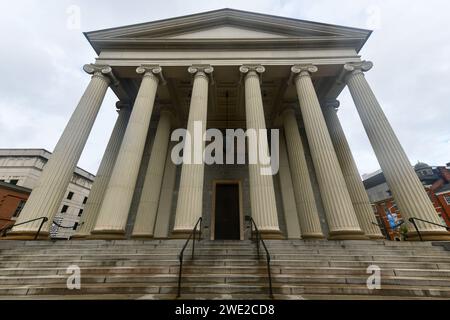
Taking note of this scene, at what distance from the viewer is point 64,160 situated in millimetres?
7855

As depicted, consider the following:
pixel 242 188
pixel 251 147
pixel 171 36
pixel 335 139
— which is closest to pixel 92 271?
pixel 251 147

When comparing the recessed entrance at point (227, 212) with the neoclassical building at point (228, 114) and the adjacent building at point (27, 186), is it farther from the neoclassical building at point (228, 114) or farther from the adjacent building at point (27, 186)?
the adjacent building at point (27, 186)

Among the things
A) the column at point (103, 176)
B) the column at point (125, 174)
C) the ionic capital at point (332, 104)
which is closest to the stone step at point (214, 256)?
the column at point (125, 174)

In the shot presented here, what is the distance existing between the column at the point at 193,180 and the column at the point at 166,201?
4.57 m

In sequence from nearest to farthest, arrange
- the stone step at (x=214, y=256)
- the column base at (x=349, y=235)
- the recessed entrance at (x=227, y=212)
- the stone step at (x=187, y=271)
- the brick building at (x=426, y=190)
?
the stone step at (x=187, y=271)
the stone step at (x=214, y=256)
the column base at (x=349, y=235)
the recessed entrance at (x=227, y=212)
the brick building at (x=426, y=190)

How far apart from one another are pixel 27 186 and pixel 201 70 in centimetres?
3102

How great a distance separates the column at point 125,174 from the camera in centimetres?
686

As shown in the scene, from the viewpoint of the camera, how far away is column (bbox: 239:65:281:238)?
6.77m

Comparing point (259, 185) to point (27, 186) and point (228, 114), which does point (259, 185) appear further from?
point (27, 186)

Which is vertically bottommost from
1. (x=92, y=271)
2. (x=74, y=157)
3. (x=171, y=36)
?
(x=92, y=271)

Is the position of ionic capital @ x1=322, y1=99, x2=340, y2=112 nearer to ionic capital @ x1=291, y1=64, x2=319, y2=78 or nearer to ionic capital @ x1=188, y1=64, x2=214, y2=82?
ionic capital @ x1=291, y1=64, x2=319, y2=78

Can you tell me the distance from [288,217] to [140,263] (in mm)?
8735
